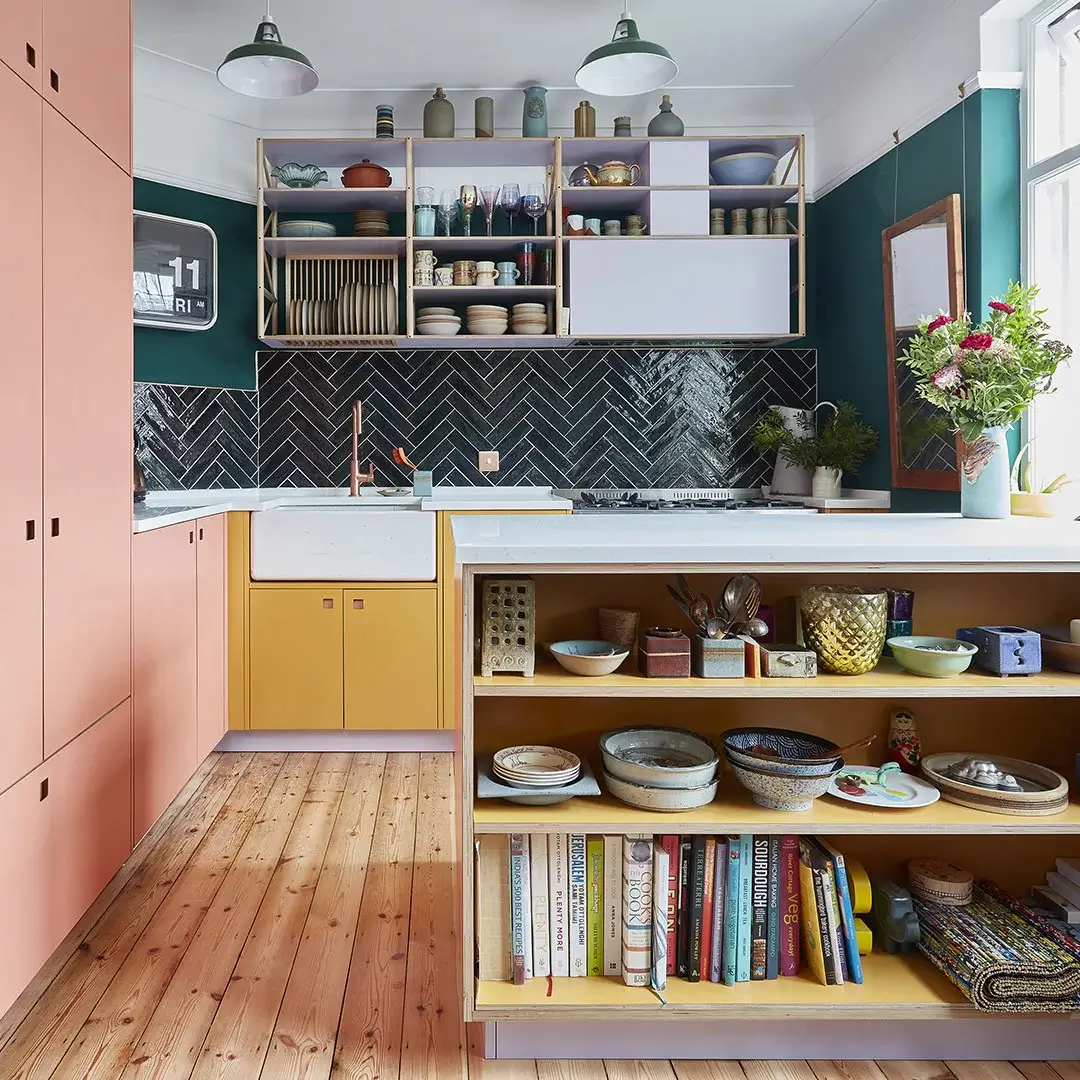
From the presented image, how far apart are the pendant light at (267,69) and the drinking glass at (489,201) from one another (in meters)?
1.04

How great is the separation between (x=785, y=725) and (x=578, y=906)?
0.58 meters

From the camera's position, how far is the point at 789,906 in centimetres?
170

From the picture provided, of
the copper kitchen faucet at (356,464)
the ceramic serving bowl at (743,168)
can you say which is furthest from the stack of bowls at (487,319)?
the ceramic serving bowl at (743,168)

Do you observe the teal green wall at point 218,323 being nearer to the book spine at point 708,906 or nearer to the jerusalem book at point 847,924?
the book spine at point 708,906

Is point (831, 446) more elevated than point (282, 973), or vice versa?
point (831, 446)

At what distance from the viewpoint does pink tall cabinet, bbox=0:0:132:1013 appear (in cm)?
171

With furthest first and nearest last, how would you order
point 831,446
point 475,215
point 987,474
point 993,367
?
point 475,215 → point 831,446 → point 987,474 → point 993,367

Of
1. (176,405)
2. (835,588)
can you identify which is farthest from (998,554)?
(176,405)

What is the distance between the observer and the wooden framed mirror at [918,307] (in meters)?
3.14

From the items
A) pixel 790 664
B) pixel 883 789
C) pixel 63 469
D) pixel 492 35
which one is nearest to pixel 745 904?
pixel 883 789

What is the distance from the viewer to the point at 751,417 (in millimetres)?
→ 4457

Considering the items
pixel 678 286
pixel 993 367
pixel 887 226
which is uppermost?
pixel 887 226

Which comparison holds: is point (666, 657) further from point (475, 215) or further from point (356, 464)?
point (475, 215)

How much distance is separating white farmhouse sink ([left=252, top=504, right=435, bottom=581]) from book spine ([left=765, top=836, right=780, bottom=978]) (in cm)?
220
